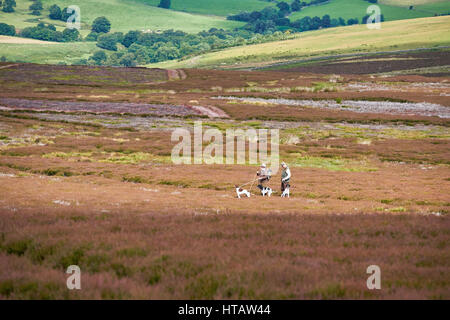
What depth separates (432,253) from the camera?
12.7m

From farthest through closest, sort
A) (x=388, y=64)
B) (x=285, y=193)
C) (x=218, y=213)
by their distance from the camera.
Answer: (x=388, y=64), (x=285, y=193), (x=218, y=213)

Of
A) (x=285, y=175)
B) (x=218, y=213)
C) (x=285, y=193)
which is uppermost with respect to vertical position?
(x=285, y=175)

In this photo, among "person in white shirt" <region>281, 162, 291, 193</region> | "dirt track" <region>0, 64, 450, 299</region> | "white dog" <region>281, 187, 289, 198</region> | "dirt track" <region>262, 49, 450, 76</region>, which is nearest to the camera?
"dirt track" <region>0, 64, 450, 299</region>

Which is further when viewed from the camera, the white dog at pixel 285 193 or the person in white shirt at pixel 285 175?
the white dog at pixel 285 193

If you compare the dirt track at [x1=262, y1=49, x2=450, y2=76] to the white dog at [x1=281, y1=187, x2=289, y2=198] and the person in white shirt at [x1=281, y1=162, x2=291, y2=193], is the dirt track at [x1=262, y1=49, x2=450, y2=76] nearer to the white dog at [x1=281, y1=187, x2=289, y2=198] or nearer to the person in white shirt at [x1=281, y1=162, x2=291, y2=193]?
the person in white shirt at [x1=281, y1=162, x2=291, y2=193]

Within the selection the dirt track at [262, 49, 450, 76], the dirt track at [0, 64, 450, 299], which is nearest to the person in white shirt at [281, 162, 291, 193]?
the dirt track at [0, 64, 450, 299]

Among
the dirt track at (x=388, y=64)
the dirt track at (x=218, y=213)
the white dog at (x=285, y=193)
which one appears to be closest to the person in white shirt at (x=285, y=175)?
the white dog at (x=285, y=193)

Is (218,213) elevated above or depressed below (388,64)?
below

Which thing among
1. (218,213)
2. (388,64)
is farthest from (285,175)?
(388,64)

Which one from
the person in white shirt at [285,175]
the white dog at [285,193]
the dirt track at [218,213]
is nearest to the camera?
the dirt track at [218,213]

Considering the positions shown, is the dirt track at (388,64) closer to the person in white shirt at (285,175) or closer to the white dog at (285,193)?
the person in white shirt at (285,175)

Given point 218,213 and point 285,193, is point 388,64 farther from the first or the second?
point 218,213
